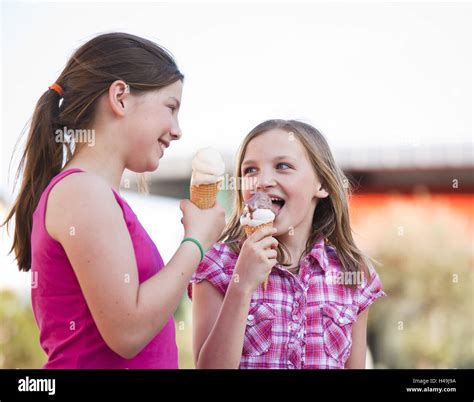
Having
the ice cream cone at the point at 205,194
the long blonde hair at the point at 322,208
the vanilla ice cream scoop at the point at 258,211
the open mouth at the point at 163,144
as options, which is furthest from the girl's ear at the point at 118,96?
the long blonde hair at the point at 322,208

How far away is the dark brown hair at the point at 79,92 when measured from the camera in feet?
8.21

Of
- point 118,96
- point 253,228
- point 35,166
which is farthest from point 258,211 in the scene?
point 35,166

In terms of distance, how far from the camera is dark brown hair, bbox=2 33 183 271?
2.50 m

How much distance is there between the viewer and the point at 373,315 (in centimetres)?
993

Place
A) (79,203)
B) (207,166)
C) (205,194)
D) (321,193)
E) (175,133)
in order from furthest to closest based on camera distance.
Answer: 1. (321,193)
2. (207,166)
3. (205,194)
4. (175,133)
5. (79,203)

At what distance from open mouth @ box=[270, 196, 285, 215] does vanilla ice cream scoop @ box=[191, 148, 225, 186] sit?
30cm

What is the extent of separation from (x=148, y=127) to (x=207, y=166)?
462mm

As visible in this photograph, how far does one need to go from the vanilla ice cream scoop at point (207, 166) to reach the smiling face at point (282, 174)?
0.72ft

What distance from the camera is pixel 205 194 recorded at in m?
2.78

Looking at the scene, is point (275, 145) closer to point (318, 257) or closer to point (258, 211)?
point (258, 211)

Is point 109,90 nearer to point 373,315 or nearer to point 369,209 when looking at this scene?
point 369,209

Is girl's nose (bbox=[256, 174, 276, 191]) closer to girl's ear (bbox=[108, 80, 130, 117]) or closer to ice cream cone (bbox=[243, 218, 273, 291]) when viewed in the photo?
ice cream cone (bbox=[243, 218, 273, 291])
